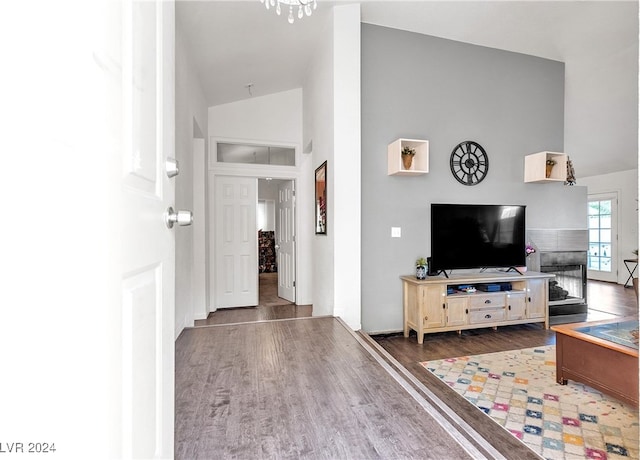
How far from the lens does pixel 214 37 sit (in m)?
2.98

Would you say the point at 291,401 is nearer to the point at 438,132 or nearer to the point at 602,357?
the point at 602,357

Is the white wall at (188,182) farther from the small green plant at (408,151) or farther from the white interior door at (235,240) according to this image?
the small green plant at (408,151)

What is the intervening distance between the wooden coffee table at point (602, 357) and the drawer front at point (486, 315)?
98 cm

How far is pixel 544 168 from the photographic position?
143 inches

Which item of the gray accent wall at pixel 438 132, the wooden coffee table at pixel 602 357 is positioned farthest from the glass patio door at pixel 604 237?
the wooden coffee table at pixel 602 357

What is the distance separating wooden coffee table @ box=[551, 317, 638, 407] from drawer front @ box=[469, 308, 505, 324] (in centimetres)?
98

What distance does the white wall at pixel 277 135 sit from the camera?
4336mm

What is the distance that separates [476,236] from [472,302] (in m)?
0.72

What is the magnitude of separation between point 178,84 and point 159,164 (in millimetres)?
2140

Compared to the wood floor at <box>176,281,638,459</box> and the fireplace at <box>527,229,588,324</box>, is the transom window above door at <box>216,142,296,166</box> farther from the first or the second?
the fireplace at <box>527,229,588,324</box>

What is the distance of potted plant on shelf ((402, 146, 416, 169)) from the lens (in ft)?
10.8

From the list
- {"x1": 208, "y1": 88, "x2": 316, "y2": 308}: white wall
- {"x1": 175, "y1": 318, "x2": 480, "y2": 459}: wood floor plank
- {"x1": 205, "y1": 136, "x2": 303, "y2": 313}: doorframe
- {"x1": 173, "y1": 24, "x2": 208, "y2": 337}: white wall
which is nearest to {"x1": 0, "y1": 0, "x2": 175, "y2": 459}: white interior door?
{"x1": 175, "y1": 318, "x2": 480, "y2": 459}: wood floor plank

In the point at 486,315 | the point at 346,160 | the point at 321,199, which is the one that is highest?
the point at 346,160

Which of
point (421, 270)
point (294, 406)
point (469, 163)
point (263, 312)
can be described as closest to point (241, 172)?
point (263, 312)
